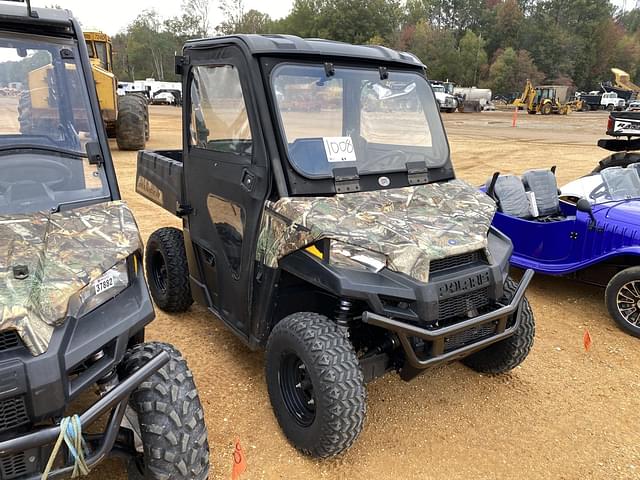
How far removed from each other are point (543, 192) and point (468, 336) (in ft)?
11.2

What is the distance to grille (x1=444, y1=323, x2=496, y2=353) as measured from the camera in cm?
289

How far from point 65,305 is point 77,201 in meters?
0.94

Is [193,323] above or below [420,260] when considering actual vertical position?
below

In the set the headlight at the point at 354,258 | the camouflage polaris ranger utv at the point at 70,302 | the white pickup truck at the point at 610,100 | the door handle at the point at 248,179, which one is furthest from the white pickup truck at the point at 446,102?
the camouflage polaris ranger utv at the point at 70,302

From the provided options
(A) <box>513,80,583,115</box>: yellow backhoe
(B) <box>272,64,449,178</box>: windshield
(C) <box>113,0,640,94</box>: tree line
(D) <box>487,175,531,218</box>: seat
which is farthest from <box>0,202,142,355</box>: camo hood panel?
(C) <box>113,0,640,94</box>: tree line

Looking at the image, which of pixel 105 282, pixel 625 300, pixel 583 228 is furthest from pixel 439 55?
pixel 105 282

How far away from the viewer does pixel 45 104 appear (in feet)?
9.41

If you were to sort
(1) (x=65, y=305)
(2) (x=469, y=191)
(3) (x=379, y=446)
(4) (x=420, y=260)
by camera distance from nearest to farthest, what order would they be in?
(1) (x=65, y=305)
(4) (x=420, y=260)
(3) (x=379, y=446)
(2) (x=469, y=191)

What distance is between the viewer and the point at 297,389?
3.06m

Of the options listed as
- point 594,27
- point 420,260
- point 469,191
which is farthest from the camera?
point 594,27

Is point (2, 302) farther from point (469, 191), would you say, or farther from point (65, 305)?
point (469, 191)

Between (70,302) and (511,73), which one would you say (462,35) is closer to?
(511,73)

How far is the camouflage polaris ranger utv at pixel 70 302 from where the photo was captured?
1.86 m

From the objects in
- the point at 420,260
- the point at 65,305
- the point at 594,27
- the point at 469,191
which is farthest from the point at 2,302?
the point at 594,27
